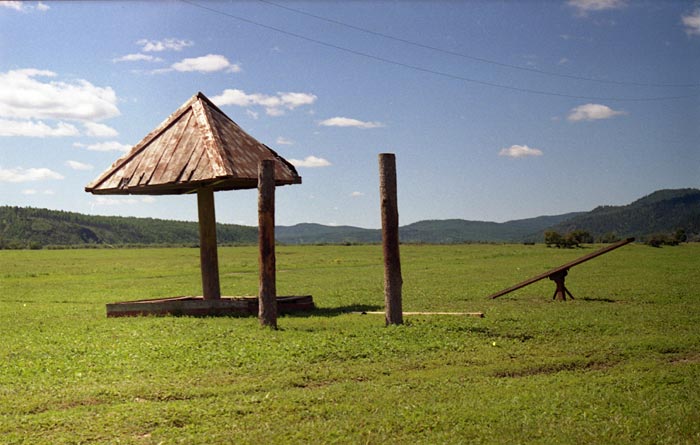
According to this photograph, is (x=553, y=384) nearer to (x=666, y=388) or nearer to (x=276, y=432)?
(x=666, y=388)

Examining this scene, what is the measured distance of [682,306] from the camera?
68.8ft

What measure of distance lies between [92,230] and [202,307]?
16815cm

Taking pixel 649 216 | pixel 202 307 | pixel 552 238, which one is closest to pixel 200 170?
pixel 202 307

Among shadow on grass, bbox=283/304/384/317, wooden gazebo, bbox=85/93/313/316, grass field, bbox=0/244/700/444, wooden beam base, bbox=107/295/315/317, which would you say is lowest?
grass field, bbox=0/244/700/444

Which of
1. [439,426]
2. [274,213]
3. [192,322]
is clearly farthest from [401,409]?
[192,322]

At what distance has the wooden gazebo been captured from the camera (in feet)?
65.5

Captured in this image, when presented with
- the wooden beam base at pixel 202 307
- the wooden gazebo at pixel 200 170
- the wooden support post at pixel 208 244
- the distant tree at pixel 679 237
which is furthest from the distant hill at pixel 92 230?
the wooden beam base at pixel 202 307

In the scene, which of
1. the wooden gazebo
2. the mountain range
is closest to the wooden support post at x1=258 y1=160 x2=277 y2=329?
the wooden gazebo

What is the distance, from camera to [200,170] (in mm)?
19844

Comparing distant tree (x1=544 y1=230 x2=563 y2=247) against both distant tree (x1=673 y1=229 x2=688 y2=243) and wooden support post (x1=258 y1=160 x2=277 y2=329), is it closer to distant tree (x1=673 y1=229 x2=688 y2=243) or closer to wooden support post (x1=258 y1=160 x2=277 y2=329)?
distant tree (x1=673 y1=229 x2=688 y2=243)

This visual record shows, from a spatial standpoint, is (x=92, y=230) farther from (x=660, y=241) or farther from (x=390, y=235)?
(x=390, y=235)

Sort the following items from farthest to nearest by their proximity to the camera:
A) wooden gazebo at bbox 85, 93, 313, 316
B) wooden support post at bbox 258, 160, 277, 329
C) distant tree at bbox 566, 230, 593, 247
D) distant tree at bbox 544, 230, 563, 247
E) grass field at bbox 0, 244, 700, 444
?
distant tree at bbox 544, 230, 563, 247 < distant tree at bbox 566, 230, 593, 247 < wooden gazebo at bbox 85, 93, 313, 316 < wooden support post at bbox 258, 160, 277, 329 < grass field at bbox 0, 244, 700, 444

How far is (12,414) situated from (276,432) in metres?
4.01

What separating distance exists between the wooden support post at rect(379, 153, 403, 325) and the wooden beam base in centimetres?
483
